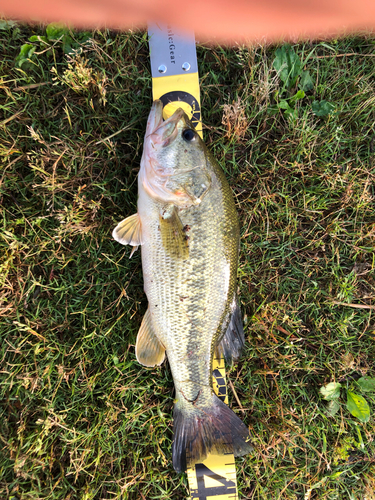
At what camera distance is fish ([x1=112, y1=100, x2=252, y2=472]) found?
1.89 metres

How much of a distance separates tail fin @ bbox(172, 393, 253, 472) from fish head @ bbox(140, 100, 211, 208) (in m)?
1.49

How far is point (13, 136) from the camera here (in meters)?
2.28

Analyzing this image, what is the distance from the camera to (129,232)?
2.03 meters

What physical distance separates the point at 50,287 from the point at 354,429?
2.88m

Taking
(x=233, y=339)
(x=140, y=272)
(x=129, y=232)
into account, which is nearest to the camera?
(x=129, y=232)

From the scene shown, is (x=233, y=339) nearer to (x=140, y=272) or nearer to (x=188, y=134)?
(x=140, y=272)

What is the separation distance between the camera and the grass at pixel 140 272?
7.24 ft

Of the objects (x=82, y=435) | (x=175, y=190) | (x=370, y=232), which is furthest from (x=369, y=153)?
(x=82, y=435)

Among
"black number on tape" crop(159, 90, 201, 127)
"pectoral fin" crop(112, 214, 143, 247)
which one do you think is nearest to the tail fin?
"pectoral fin" crop(112, 214, 143, 247)

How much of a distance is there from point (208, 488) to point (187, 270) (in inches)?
69.5

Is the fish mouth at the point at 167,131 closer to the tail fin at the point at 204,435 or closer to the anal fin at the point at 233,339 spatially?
the anal fin at the point at 233,339

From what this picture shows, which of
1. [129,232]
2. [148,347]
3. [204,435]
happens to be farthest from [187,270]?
[204,435]

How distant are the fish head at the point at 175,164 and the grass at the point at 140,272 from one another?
41 centimetres

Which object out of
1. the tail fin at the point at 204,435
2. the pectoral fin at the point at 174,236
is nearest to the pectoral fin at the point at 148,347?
the tail fin at the point at 204,435
